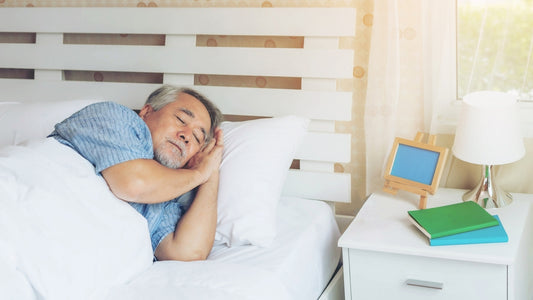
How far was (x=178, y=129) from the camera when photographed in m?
1.79

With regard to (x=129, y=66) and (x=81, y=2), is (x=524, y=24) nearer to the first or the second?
(x=129, y=66)

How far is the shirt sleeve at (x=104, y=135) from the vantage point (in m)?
1.55

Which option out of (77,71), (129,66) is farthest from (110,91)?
(77,71)

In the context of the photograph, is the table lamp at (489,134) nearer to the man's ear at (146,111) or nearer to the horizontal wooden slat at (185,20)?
the horizontal wooden slat at (185,20)

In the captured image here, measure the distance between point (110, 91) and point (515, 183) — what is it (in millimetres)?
1572

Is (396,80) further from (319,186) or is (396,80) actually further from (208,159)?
(208,159)

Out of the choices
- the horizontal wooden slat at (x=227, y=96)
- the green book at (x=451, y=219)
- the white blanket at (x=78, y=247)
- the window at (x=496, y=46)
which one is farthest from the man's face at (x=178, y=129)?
the window at (x=496, y=46)

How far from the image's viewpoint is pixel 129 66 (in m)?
2.36

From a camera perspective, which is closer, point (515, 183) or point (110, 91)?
point (515, 183)

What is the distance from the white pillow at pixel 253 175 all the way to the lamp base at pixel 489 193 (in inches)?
23.9

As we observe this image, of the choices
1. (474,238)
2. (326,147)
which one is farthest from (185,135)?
(474,238)

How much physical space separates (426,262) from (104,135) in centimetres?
94

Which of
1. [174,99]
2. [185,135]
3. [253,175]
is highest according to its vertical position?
[174,99]

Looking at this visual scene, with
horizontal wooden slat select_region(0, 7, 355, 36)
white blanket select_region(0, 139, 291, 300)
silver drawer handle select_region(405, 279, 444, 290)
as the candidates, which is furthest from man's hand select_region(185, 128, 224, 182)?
silver drawer handle select_region(405, 279, 444, 290)
